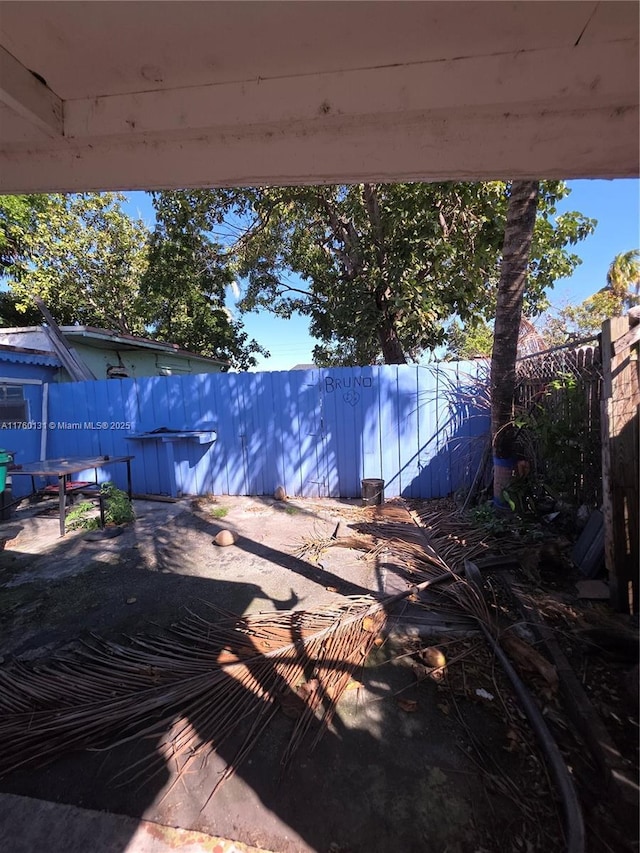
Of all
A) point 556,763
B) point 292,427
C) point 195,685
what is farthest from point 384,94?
point 292,427

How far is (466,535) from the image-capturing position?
12.7ft

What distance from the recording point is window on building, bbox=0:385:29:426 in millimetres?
6539

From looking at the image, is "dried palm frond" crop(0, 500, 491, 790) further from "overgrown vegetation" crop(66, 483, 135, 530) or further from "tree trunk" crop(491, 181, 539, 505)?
→ "overgrown vegetation" crop(66, 483, 135, 530)

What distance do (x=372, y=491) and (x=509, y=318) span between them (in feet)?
8.87

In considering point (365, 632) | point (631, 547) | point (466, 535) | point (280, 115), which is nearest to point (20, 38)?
point (280, 115)

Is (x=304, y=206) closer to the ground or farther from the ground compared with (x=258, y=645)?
farther from the ground

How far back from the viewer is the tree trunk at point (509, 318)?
12.1 ft

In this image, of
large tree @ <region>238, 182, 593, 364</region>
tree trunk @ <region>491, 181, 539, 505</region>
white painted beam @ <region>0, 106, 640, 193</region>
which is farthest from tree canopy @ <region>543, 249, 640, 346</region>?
white painted beam @ <region>0, 106, 640, 193</region>

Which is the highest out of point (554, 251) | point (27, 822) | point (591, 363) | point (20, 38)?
point (554, 251)

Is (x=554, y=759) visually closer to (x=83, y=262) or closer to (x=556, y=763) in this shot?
(x=556, y=763)

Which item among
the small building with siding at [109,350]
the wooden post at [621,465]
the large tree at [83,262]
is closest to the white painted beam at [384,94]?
the wooden post at [621,465]

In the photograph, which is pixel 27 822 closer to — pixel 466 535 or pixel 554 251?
pixel 466 535

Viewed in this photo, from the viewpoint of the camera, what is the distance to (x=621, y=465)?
8.59 feet

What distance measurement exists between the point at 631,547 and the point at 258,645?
2.53 metres
